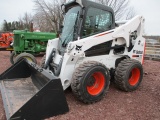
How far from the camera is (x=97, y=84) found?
4152mm

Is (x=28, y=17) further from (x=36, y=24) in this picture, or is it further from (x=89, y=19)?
(x=89, y=19)

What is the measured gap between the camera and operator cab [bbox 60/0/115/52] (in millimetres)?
4230

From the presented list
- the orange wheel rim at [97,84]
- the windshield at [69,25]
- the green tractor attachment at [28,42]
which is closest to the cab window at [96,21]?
the windshield at [69,25]

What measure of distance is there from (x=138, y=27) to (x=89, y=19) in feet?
5.43

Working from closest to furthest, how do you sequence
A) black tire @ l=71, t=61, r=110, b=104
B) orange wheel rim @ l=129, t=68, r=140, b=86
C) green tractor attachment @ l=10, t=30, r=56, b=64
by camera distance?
black tire @ l=71, t=61, r=110, b=104, orange wheel rim @ l=129, t=68, r=140, b=86, green tractor attachment @ l=10, t=30, r=56, b=64

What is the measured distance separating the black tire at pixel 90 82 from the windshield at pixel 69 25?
928 mm

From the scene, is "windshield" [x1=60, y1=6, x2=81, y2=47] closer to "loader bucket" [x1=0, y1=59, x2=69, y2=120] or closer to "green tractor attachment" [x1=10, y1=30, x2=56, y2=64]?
"loader bucket" [x1=0, y1=59, x2=69, y2=120]

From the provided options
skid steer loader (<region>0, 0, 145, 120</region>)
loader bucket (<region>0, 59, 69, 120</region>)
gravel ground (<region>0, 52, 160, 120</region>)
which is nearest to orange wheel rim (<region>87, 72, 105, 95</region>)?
skid steer loader (<region>0, 0, 145, 120</region>)

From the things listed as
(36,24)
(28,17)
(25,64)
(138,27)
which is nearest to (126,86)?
(138,27)

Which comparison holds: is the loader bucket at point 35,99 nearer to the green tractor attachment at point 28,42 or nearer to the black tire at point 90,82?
the black tire at point 90,82

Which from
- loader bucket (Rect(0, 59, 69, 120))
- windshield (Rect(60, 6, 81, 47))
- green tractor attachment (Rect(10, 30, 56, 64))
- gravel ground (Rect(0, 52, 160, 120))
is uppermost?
windshield (Rect(60, 6, 81, 47))

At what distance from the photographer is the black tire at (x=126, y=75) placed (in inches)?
177

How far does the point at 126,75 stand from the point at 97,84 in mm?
803

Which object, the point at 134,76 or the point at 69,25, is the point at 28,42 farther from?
the point at 134,76
